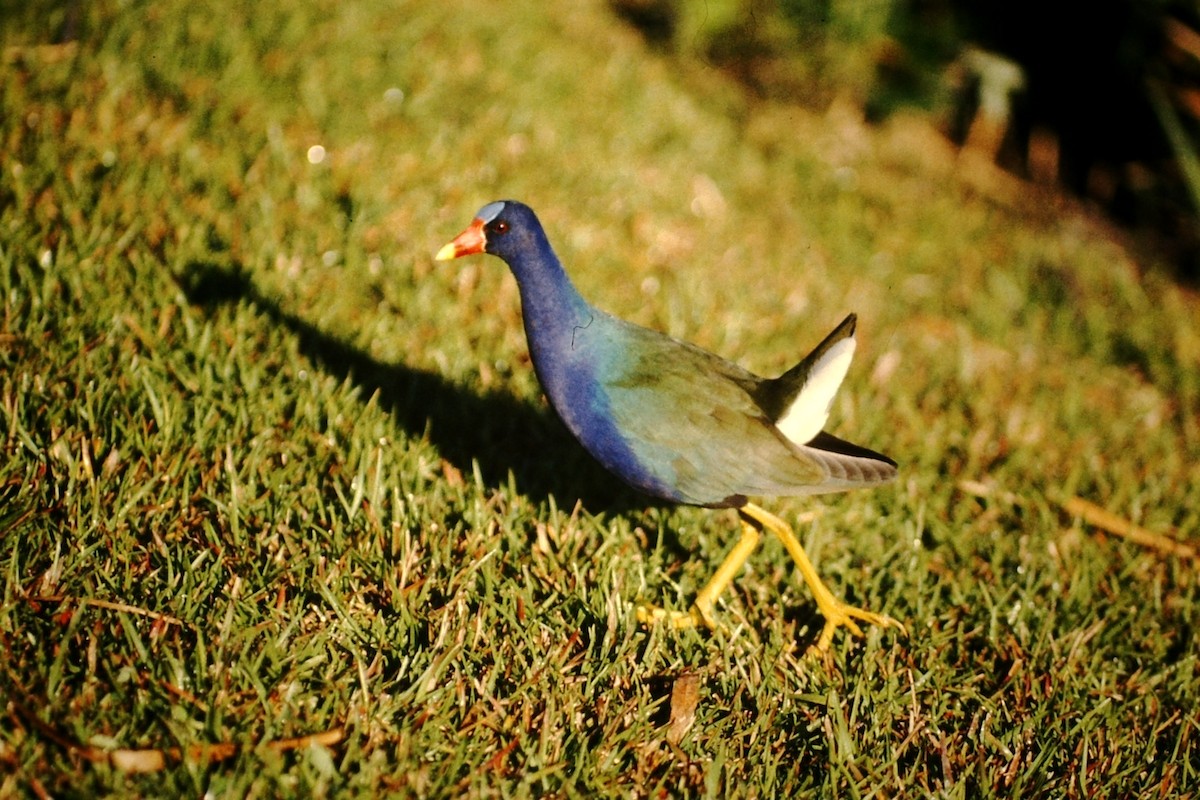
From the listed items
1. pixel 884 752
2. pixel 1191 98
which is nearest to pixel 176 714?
pixel 884 752

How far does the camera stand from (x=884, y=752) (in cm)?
228

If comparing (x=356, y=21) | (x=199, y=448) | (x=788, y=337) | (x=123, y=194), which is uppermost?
(x=356, y=21)

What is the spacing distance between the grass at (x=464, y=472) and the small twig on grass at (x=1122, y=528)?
33mm

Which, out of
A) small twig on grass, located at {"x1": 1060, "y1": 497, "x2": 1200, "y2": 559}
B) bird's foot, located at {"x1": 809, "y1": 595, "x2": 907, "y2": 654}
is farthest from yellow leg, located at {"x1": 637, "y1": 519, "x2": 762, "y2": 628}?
small twig on grass, located at {"x1": 1060, "y1": 497, "x2": 1200, "y2": 559}

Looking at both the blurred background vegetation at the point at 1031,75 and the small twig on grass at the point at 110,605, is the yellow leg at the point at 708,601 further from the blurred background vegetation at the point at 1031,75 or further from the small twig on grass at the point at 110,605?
the blurred background vegetation at the point at 1031,75

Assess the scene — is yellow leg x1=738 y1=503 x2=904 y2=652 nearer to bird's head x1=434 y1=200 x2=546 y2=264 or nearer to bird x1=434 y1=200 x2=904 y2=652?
bird x1=434 y1=200 x2=904 y2=652

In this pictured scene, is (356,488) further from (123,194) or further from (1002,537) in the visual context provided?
(1002,537)

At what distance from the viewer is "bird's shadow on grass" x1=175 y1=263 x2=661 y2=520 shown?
118 inches

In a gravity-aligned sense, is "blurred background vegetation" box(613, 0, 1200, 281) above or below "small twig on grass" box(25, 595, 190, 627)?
above

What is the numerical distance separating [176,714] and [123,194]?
7.88 feet

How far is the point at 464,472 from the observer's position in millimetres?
2926

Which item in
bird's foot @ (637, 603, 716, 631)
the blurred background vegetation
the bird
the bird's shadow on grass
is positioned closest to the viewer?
the bird

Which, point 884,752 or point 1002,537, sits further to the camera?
point 1002,537

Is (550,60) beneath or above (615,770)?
above
